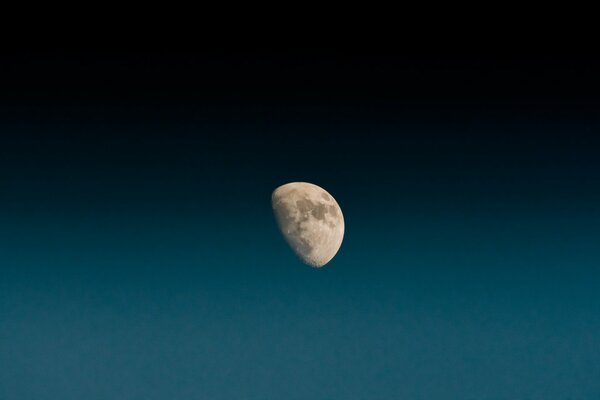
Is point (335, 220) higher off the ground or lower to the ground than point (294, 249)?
higher

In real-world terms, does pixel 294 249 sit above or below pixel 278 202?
below

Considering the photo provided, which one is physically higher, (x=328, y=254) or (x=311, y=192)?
(x=311, y=192)

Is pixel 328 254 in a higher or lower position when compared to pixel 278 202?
lower
